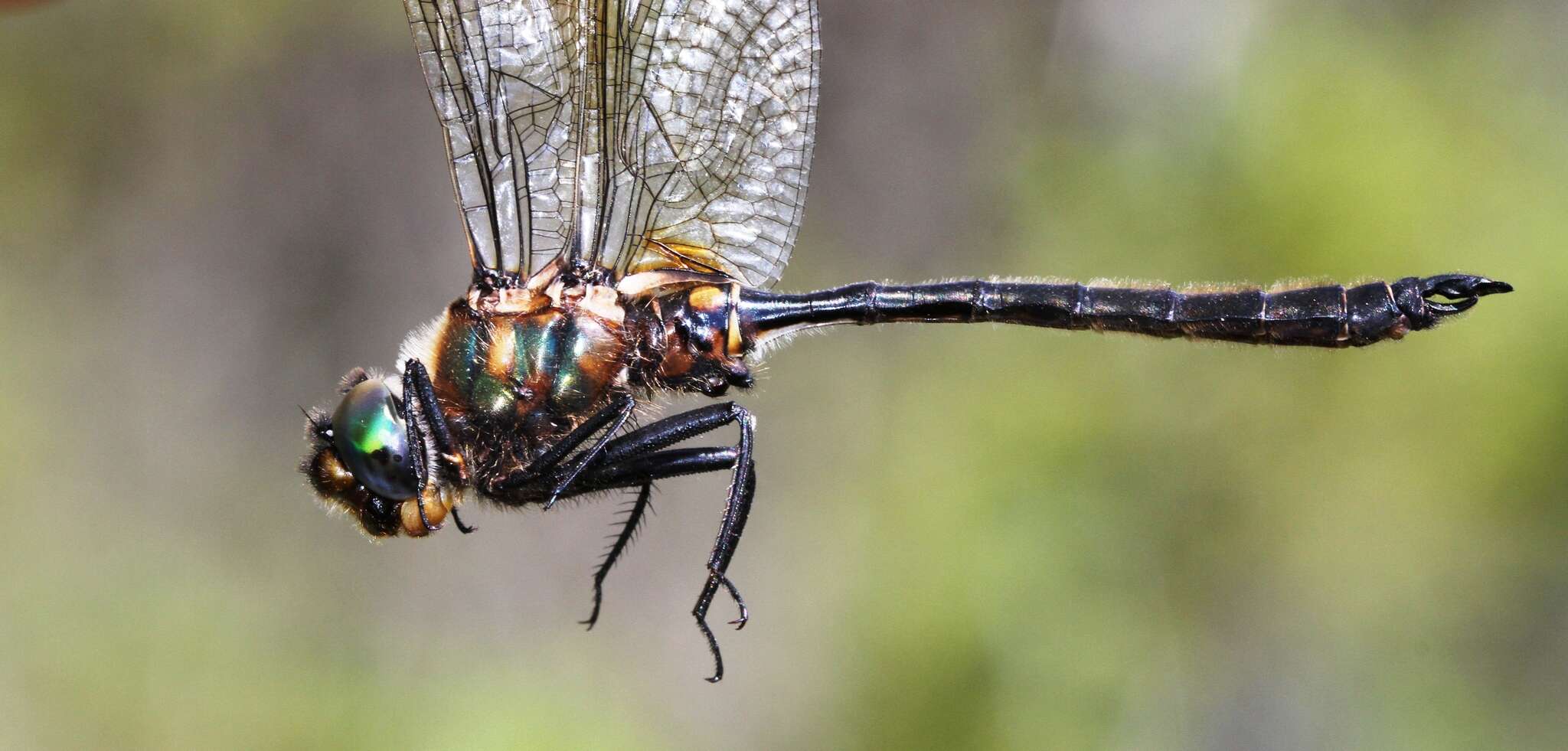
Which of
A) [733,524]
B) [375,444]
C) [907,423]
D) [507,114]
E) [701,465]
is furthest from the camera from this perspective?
[907,423]

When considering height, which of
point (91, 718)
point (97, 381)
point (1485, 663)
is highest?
point (97, 381)

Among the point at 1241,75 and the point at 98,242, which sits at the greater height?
the point at 1241,75

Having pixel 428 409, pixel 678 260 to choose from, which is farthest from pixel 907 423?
pixel 428 409

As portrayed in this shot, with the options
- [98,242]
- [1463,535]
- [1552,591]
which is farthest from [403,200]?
[1552,591]

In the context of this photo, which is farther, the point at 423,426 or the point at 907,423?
the point at 907,423

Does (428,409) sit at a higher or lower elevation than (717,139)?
lower

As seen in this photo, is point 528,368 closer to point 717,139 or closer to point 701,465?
point 701,465

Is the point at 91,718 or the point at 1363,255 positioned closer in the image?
the point at 91,718

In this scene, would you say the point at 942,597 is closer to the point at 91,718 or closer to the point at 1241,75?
the point at 1241,75
